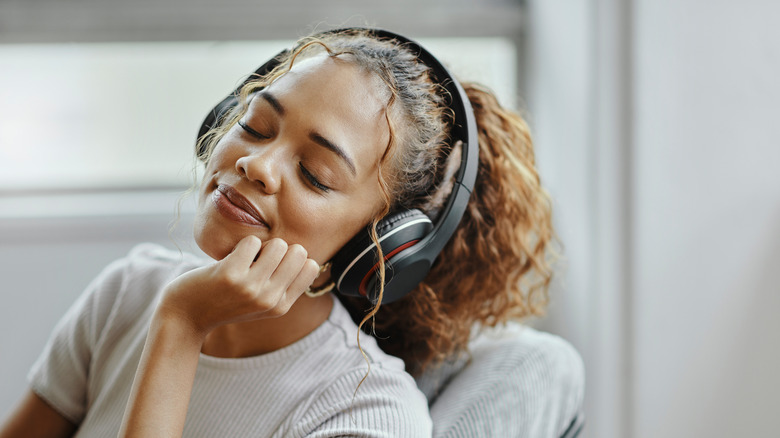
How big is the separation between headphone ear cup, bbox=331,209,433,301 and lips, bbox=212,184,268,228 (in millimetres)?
122

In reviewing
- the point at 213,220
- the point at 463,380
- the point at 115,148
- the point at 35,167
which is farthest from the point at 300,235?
the point at 35,167

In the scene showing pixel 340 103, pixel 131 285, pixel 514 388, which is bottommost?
pixel 514 388

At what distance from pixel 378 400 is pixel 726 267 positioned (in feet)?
2.34

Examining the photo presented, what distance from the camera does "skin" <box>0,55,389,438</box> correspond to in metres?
0.77

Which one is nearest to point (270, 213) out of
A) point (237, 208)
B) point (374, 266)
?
point (237, 208)

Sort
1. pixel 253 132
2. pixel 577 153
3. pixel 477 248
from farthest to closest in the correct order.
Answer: pixel 577 153 < pixel 477 248 < pixel 253 132

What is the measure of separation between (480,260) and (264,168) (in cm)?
47

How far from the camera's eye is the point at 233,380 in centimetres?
94

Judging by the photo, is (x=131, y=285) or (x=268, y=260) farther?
(x=131, y=285)

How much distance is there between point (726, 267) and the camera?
1.15 m

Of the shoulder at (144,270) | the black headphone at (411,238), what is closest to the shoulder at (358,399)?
the black headphone at (411,238)

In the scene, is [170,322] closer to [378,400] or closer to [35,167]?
[378,400]

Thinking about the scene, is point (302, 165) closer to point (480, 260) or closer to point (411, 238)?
point (411, 238)

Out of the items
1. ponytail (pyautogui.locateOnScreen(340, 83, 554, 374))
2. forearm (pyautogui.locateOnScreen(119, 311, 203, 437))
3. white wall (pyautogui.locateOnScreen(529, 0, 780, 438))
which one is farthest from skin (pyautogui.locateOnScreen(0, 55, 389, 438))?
white wall (pyautogui.locateOnScreen(529, 0, 780, 438))
